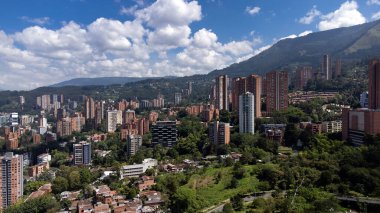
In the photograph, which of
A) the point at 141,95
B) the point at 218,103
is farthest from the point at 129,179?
the point at 141,95

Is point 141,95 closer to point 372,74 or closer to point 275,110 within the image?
point 275,110

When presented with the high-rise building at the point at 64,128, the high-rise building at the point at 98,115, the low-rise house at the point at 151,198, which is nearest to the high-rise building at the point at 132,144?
the low-rise house at the point at 151,198

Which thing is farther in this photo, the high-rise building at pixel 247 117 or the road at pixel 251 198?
the high-rise building at pixel 247 117

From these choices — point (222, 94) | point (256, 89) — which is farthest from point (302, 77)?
point (256, 89)

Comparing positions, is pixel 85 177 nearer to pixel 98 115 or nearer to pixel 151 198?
pixel 151 198

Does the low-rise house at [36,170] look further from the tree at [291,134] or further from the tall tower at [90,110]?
the tall tower at [90,110]

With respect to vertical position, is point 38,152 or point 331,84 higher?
point 331,84
